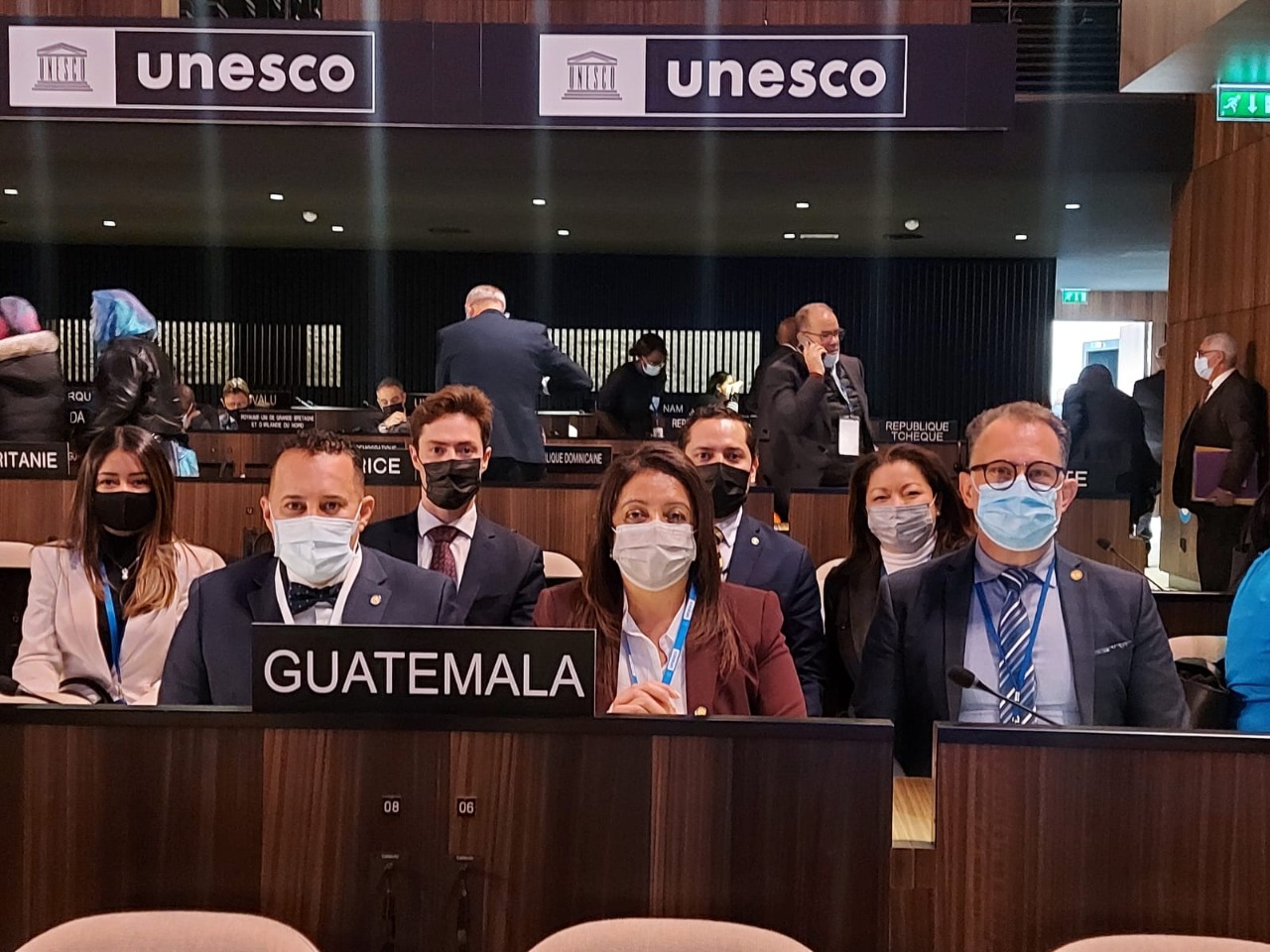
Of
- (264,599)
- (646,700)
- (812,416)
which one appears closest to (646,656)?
(646,700)

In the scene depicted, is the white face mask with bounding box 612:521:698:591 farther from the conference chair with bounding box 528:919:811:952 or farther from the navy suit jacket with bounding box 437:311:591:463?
the navy suit jacket with bounding box 437:311:591:463

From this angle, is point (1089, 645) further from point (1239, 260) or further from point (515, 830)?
point (1239, 260)

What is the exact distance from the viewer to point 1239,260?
8.05 meters

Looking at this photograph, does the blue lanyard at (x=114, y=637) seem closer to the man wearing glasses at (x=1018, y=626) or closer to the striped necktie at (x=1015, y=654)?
the man wearing glasses at (x=1018, y=626)

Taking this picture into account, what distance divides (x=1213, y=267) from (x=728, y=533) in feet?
20.3

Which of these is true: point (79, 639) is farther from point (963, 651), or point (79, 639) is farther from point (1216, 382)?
point (1216, 382)

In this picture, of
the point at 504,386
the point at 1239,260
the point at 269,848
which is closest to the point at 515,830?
the point at 269,848

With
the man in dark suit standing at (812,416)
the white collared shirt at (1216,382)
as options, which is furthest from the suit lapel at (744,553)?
the white collared shirt at (1216,382)

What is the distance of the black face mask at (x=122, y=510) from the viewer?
11.2 feet

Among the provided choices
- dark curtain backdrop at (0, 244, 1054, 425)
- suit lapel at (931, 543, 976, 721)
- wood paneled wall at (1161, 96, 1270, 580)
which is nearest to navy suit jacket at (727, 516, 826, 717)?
suit lapel at (931, 543, 976, 721)

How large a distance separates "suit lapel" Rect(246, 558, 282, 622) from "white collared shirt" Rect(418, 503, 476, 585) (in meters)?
0.85

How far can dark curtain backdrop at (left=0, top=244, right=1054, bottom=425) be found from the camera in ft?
51.7

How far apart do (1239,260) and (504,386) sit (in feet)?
16.7

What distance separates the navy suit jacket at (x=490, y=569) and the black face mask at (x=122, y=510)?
61cm
